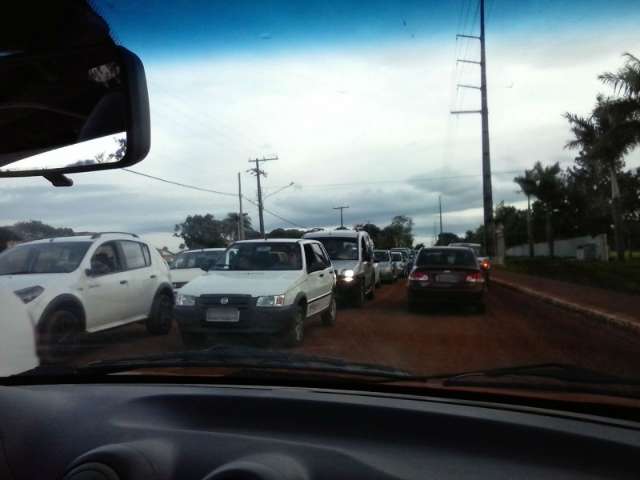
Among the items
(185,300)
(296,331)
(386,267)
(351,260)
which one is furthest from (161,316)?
(386,267)

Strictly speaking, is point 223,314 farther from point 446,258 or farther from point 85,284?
point 446,258

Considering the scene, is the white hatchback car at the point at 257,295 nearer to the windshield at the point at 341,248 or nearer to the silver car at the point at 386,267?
the windshield at the point at 341,248

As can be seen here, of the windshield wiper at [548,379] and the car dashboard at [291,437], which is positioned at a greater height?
the windshield wiper at [548,379]

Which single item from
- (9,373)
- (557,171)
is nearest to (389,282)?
(9,373)

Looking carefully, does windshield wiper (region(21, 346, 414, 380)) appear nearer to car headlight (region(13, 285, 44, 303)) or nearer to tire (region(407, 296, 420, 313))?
car headlight (region(13, 285, 44, 303))

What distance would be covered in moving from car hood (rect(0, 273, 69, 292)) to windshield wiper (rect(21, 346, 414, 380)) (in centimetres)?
214

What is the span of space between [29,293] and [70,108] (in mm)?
3336

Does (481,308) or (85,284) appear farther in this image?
(481,308)

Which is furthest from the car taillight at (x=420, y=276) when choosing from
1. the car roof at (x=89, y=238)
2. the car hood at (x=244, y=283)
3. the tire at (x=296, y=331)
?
the car roof at (x=89, y=238)

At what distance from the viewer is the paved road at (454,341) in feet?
14.0

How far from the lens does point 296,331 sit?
6988mm

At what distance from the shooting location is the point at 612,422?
2.27m

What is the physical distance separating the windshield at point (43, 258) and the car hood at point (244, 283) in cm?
137

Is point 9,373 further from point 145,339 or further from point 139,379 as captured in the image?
point 145,339
